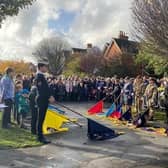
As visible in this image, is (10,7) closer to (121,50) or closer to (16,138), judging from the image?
(16,138)

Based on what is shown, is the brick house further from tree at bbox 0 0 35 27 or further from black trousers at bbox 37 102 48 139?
black trousers at bbox 37 102 48 139

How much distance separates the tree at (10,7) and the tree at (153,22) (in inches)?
364

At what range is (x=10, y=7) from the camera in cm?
1085

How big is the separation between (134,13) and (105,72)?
2770 centimetres

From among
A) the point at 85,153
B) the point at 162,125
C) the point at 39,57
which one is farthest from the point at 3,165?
the point at 39,57

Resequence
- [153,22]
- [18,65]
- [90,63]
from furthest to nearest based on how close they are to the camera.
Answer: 1. [18,65]
2. [90,63]
3. [153,22]

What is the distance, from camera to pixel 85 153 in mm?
9359

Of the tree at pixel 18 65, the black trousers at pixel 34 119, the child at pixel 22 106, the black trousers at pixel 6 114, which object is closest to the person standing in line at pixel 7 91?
the black trousers at pixel 6 114

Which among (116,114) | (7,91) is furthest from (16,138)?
(116,114)

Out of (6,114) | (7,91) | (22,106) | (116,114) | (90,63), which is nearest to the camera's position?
(7,91)

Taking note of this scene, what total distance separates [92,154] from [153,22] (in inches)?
458

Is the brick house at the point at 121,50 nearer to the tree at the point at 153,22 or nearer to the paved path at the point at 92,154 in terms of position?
the tree at the point at 153,22

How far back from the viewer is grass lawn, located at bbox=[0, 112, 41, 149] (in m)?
9.99

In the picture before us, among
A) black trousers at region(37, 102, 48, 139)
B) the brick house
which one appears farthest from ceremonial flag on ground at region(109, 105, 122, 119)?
the brick house
